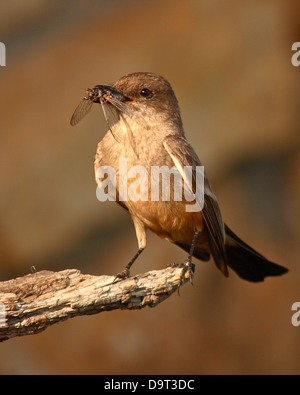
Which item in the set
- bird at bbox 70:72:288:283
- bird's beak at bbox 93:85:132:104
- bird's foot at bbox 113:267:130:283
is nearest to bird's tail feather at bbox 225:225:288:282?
bird at bbox 70:72:288:283

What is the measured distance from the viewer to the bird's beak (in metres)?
5.17

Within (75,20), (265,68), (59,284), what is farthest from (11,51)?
(59,284)

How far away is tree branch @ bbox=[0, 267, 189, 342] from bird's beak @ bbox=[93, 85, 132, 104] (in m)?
1.27

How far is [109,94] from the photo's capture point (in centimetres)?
518

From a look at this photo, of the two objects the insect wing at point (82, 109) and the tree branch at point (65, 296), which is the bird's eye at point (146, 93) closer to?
the insect wing at point (82, 109)

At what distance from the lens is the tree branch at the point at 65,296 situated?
434cm

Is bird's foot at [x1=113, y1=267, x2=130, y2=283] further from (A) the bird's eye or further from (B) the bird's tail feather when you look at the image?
(A) the bird's eye

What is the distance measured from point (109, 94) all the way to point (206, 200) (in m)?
0.99

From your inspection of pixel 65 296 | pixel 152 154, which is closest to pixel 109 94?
pixel 152 154

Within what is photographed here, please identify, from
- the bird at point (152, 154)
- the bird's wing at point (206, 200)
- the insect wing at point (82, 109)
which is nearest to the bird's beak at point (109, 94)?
the bird at point (152, 154)

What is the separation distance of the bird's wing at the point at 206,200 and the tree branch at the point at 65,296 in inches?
27.5

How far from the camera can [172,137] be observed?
17.2ft

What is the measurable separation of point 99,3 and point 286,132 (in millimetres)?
3089

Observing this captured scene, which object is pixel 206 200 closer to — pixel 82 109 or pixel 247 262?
pixel 247 262
